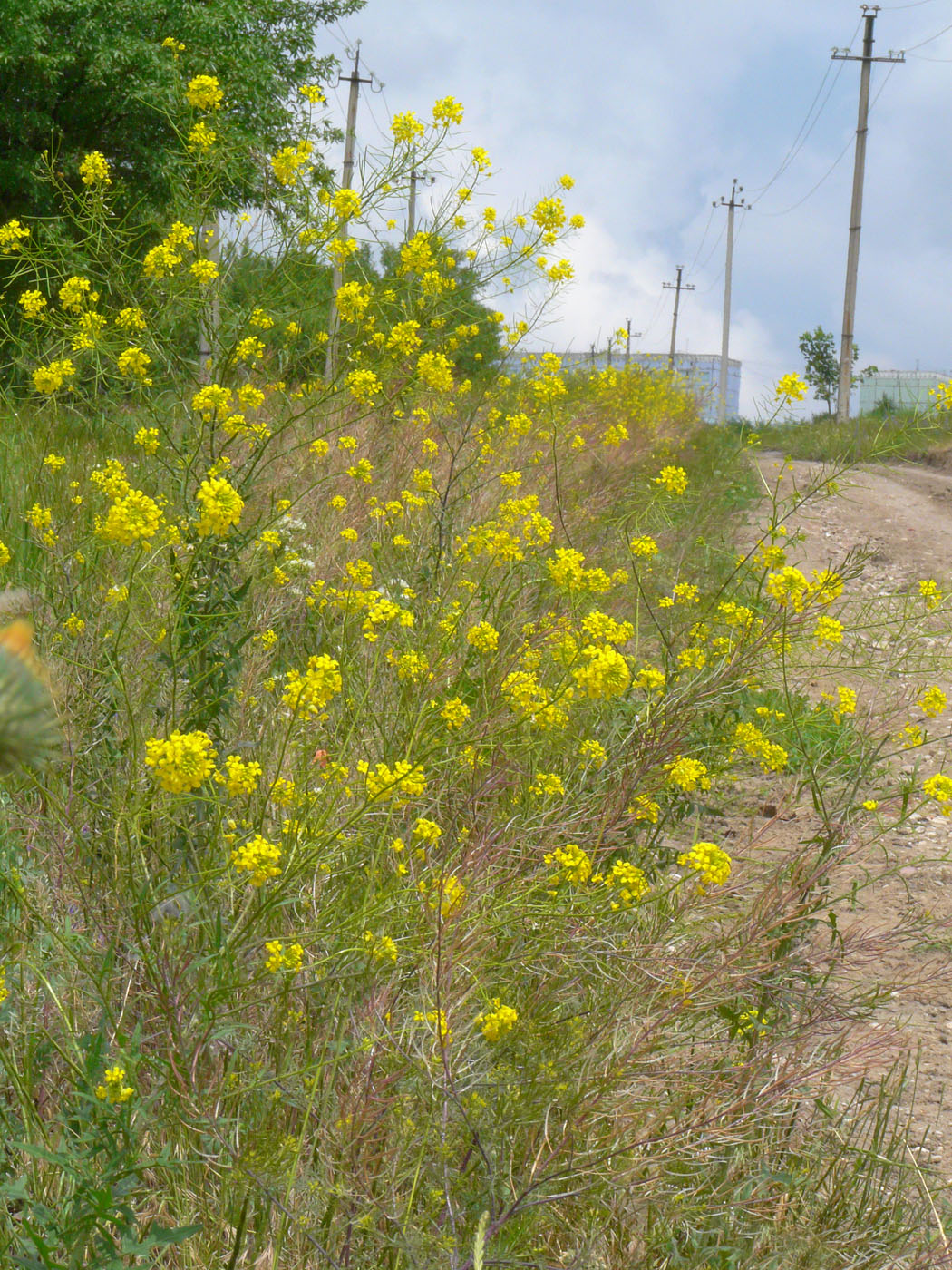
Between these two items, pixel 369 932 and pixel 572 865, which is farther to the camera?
pixel 572 865

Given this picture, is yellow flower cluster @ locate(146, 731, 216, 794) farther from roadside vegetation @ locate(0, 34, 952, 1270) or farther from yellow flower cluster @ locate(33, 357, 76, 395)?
yellow flower cluster @ locate(33, 357, 76, 395)

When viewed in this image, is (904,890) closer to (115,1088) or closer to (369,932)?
Result: (369,932)

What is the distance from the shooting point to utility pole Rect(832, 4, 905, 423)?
21.3m

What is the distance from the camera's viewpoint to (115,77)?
45.0 ft

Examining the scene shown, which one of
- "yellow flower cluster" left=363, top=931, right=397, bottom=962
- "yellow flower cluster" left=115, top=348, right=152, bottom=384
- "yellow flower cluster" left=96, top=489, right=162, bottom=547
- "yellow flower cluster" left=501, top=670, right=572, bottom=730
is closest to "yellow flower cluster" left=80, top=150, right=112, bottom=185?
"yellow flower cluster" left=115, top=348, right=152, bottom=384

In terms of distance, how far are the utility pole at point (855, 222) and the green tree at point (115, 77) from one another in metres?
11.9

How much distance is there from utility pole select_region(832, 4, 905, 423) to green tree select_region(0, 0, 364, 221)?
11922 mm

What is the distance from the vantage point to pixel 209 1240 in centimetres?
156

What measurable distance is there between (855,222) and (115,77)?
14723 mm

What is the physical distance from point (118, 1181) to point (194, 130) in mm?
2787

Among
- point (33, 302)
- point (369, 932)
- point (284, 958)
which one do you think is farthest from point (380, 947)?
point (33, 302)

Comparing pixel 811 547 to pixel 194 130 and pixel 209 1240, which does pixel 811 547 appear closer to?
pixel 194 130

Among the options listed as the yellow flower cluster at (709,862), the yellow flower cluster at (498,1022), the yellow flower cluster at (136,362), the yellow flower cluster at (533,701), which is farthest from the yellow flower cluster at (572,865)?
the yellow flower cluster at (136,362)

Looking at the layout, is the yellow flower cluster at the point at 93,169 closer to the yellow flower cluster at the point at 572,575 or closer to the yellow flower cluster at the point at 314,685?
the yellow flower cluster at the point at 572,575
